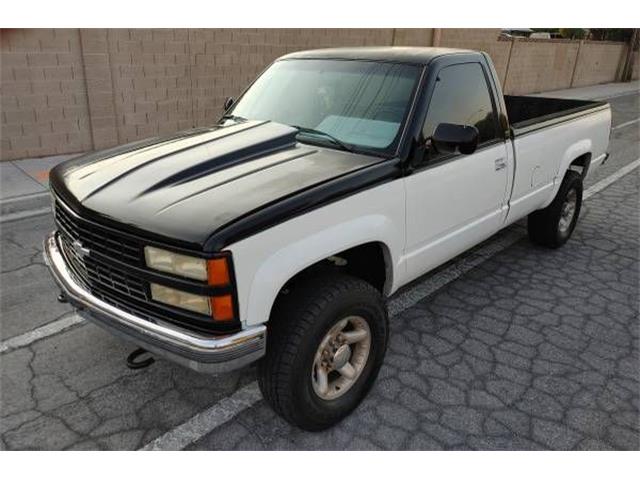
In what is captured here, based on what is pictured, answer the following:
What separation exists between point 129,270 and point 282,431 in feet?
3.74

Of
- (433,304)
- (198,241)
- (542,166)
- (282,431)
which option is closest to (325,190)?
(198,241)

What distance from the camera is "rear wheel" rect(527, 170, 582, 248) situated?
4.86 meters

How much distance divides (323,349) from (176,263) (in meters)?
0.88

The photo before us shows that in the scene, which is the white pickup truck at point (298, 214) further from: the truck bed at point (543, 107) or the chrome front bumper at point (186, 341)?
the truck bed at point (543, 107)

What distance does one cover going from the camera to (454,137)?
2.89 metres

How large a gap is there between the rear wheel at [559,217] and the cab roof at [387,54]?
1.89m

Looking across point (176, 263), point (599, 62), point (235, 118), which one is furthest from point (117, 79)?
point (599, 62)

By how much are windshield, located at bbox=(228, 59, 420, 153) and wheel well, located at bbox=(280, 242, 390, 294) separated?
57 centimetres

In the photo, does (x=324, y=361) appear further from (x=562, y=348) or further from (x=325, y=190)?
(x=562, y=348)

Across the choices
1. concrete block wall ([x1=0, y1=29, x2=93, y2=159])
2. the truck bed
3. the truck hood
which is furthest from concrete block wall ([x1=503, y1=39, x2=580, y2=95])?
the truck hood

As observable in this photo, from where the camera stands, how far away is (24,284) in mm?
4113

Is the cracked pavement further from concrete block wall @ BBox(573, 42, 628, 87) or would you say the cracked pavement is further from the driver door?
concrete block wall @ BBox(573, 42, 628, 87)

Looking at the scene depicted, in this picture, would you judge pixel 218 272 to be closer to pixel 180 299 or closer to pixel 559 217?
pixel 180 299

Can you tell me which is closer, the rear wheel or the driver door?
the driver door
